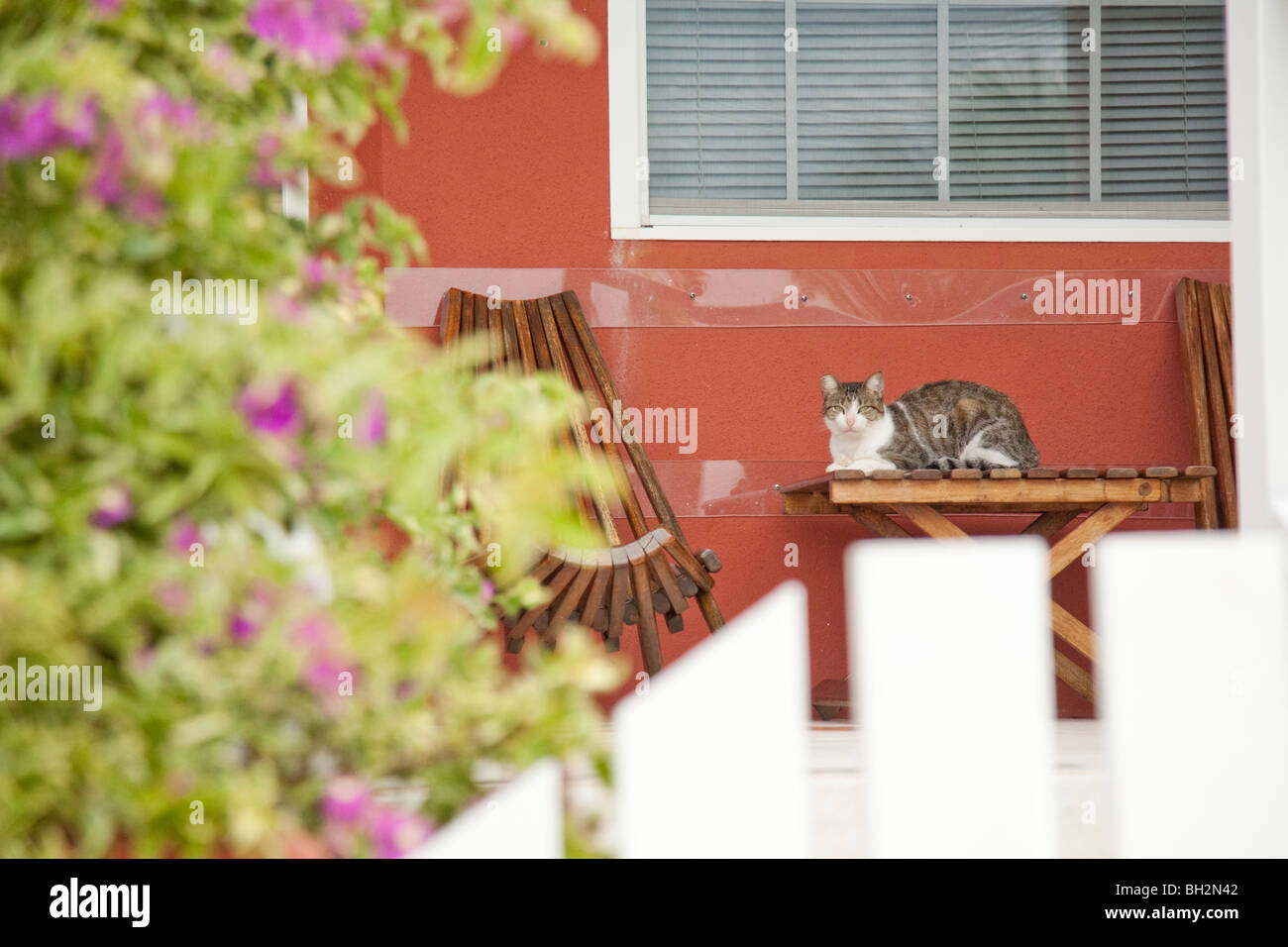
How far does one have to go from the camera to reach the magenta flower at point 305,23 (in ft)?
2.40

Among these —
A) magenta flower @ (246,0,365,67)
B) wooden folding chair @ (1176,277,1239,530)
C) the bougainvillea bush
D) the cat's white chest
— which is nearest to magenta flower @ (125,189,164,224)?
the bougainvillea bush

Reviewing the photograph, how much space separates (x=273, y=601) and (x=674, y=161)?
11.2 feet

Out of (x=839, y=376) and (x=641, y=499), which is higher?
(x=839, y=376)

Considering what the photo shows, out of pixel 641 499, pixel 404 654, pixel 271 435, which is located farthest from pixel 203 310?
pixel 641 499

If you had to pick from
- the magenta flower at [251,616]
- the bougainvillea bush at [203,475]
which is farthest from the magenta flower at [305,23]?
the magenta flower at [251,616]

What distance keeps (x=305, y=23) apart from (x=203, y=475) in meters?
0.29

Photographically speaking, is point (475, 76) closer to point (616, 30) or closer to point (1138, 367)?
point (616, 30)

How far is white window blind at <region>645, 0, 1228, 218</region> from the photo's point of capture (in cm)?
396

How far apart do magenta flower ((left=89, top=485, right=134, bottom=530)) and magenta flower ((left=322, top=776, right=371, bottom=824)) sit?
20 centimetres

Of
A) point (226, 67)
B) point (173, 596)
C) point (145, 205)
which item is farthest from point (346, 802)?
point (226, 67)

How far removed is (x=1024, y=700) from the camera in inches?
31.9

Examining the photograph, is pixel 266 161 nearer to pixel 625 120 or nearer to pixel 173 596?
pixel 173 596

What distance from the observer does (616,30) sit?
3.84m

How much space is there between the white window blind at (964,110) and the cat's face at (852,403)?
2.34 feet
